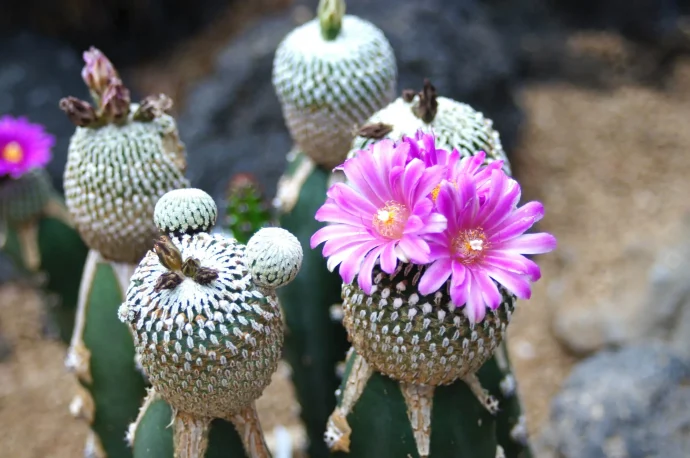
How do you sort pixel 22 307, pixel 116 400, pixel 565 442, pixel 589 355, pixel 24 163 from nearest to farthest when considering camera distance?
pixel 116 400, pixel 24 163, pixel 565 442, pixel 589 355, pixel 22 307

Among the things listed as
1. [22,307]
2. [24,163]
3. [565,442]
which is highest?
[24,163]

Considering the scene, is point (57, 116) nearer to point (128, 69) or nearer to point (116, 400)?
point (128, 69)

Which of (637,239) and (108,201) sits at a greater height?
(108,201)

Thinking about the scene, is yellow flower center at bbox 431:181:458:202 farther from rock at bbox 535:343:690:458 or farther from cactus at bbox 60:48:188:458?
rock at bbox 535:343:690:458

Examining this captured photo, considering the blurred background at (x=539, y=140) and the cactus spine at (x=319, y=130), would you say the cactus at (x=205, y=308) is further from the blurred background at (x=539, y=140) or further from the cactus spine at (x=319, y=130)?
the blurred background at (x=539, y=140)

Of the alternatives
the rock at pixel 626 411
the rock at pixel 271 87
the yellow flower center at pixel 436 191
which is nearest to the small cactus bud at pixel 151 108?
the yellow flower center at pixel 436 191

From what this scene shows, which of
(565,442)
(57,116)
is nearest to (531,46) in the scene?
(57,116)

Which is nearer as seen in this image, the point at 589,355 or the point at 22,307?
the point at 589,355
